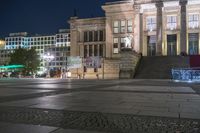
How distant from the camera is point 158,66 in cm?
4081

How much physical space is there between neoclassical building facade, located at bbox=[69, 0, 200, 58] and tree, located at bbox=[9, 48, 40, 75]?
81.9ft

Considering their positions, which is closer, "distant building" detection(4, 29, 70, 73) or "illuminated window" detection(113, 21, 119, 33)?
"illuminated window" detection(113, 21, 119, 33)

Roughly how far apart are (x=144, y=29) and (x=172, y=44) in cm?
608

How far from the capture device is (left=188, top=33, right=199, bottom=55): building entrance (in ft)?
173

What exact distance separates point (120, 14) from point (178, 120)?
5418 centimetres

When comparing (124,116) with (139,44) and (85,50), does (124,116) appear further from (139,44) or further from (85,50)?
(85,50)

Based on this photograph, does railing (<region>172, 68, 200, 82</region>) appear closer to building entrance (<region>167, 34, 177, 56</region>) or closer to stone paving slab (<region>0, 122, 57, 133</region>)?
stone paving slab (<region>0, 122, 57, 133</region>)

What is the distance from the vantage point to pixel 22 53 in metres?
84.1

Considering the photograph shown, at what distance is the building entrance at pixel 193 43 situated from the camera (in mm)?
52594

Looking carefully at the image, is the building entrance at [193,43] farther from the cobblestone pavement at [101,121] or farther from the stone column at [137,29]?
the cobblestone pavement at [101,121]

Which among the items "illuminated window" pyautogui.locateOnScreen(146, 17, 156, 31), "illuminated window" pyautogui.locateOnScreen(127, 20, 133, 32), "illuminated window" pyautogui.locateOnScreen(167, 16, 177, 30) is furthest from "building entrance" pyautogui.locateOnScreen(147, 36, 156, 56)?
"illuminated window" pyautogui.locateOnScreen(127, 20, 133, 32)

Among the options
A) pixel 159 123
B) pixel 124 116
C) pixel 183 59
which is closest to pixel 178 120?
pixel 159 123

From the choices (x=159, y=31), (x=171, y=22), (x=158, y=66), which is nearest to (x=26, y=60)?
(x=171, y=22)

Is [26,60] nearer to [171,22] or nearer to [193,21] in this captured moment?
[171,22]
